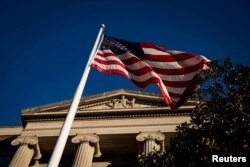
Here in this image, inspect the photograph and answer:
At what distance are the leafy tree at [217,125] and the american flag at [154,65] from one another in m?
1.17

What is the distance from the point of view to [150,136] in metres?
23.9

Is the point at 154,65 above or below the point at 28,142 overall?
above

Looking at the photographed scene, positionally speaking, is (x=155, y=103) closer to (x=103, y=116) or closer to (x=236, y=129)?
(x=103, y=116)

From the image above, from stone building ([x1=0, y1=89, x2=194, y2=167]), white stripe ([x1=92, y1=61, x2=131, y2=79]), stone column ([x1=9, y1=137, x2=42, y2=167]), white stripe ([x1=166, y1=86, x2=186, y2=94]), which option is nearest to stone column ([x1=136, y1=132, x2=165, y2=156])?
stone building ([x1=0, y1=89, x2=194, y2=167])

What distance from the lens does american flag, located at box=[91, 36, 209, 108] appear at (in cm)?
1098

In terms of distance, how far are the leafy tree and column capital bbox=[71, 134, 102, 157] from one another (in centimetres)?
1328

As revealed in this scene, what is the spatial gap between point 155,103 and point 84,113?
249 inches

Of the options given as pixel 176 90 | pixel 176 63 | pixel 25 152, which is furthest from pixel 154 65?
pixel 25 152

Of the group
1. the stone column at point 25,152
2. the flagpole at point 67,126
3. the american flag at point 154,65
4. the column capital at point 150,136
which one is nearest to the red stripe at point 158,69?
the american flag at point 154,65

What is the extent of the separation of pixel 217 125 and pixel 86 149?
15254 mm

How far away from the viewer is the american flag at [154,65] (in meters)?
11.0

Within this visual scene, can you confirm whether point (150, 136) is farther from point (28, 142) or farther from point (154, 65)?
point (154, 65)

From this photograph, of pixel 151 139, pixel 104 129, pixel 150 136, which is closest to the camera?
pixel 151 139

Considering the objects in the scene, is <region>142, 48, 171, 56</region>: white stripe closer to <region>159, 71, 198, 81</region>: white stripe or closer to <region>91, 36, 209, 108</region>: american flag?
<region>91, 36, 209, 108</region>: american flag
